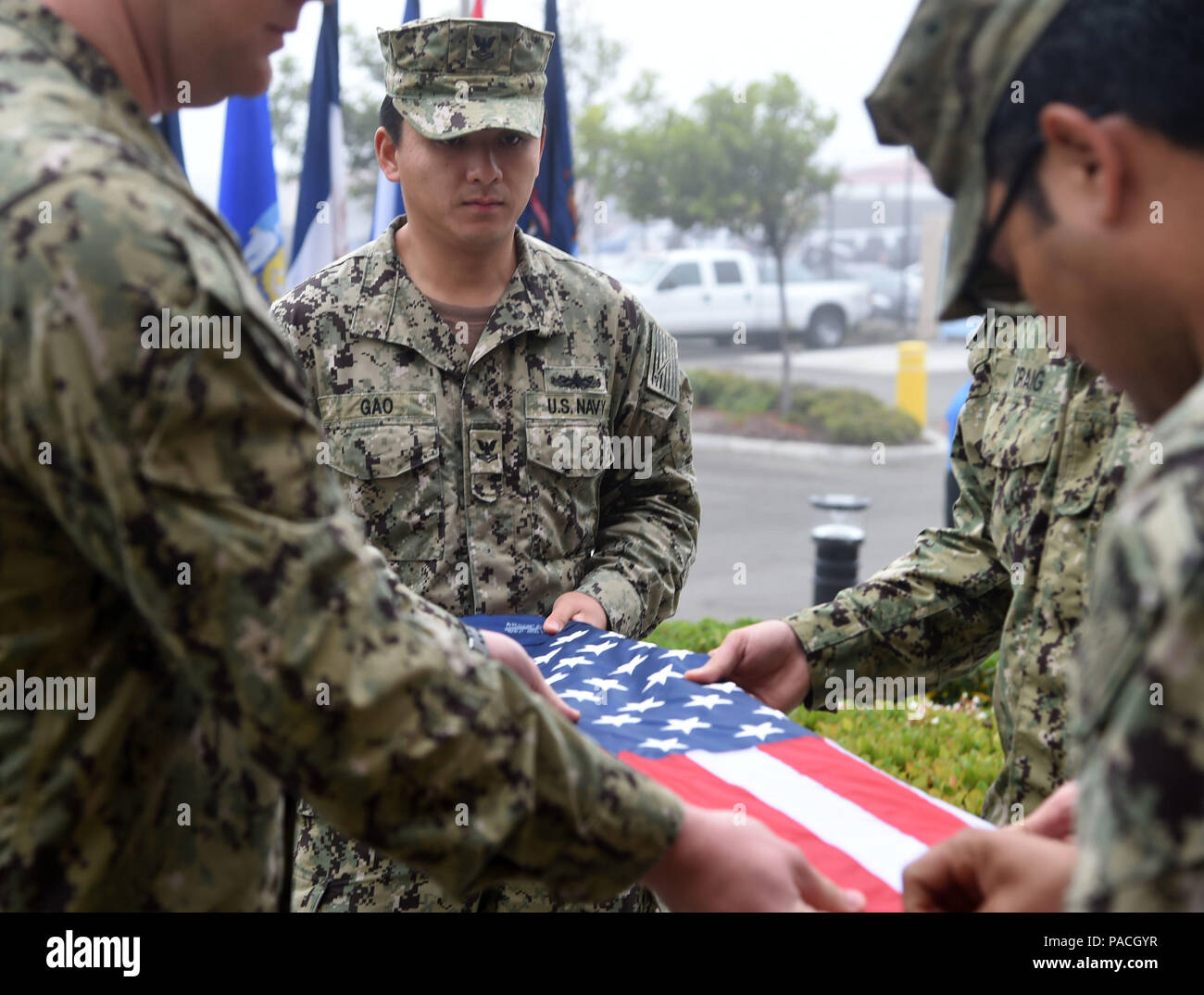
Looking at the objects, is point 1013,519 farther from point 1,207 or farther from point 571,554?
point 1,207

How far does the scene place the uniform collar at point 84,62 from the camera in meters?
1.41

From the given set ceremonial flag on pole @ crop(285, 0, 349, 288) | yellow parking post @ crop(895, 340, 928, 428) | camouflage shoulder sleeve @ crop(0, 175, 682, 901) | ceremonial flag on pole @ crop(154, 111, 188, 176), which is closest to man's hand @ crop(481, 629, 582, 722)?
camouflage shoulder sleeve @ crop(0, 175, 682, 901)

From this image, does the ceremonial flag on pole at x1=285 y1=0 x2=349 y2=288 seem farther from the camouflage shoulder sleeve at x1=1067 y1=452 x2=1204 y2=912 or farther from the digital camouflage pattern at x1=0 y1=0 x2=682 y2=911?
the camouflage shoulder sleeve at x1=1067 y1=452 x2=1204 y2=912

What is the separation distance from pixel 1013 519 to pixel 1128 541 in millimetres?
1504

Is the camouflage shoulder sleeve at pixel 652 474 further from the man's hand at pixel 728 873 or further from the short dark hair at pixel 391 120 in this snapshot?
the man's hand at pixel 728 873

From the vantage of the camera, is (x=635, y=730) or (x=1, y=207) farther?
(x=635, y=730)

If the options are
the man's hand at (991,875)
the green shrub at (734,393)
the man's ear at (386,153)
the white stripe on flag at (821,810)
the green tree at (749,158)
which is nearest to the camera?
the man's hand at (991,875)

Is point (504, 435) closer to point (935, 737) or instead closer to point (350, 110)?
point (935, 737)

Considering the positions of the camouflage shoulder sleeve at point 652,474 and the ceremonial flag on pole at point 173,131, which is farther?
the ceremonial flag on pole at point 173,131

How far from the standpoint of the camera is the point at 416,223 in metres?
3.32

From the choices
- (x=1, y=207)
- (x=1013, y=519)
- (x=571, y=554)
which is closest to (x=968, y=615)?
(x=1013, y=519)

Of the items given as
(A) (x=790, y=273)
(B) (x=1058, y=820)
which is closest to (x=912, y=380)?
(A) (x=790, y=273)

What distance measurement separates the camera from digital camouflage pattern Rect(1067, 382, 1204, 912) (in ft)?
2.96

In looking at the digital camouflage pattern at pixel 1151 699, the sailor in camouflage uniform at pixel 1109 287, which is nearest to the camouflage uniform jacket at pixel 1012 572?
the sailor in camouflage uniform at pixel 1109 287
